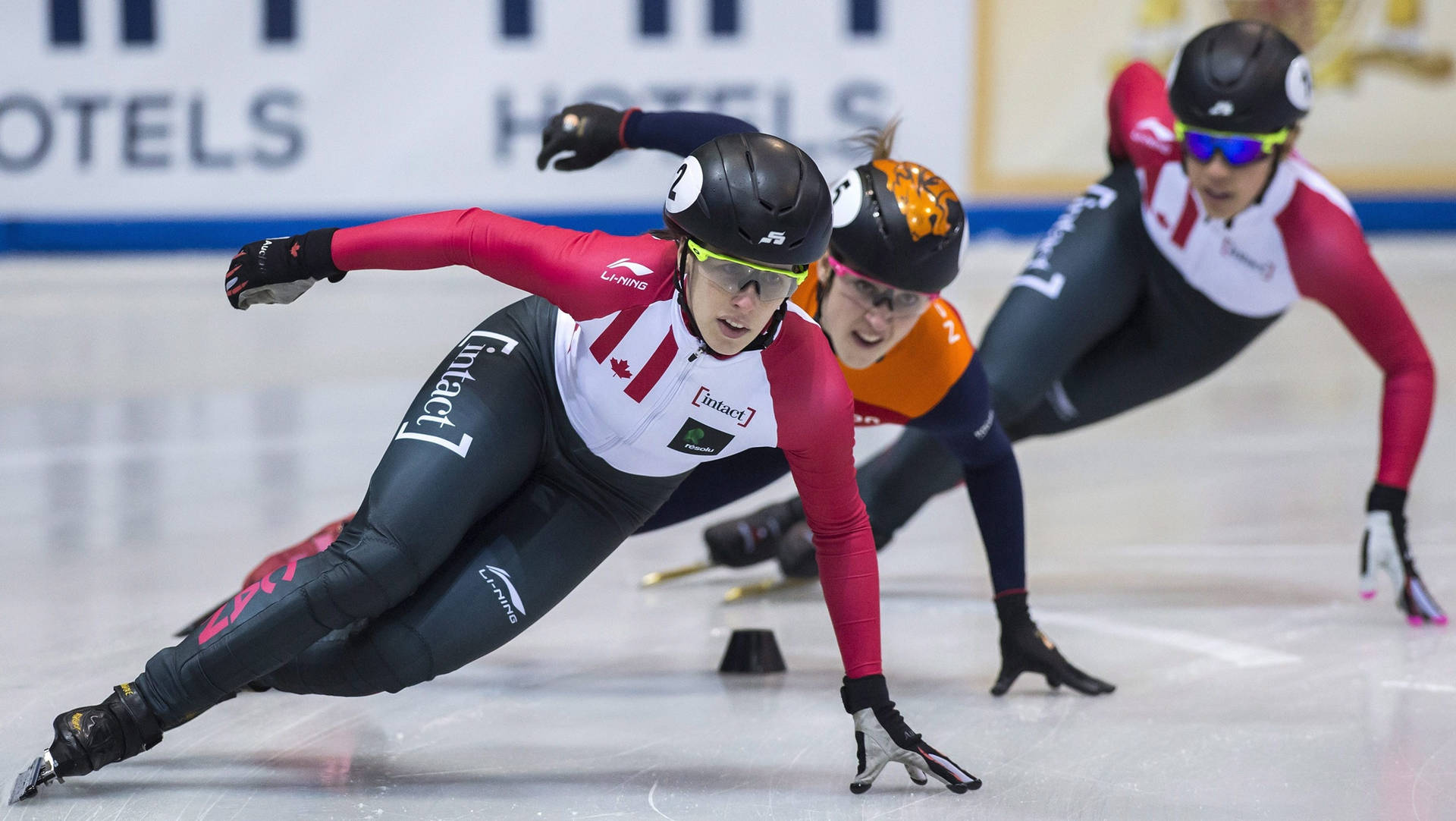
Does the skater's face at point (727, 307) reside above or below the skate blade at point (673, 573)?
above

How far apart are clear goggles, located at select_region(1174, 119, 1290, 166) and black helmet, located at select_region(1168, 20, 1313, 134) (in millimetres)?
26

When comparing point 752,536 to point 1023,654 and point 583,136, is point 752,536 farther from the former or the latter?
point 583,136

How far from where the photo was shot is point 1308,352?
27.4 ft

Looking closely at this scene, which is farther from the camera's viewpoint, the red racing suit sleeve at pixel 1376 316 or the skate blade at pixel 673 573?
the skate blade at pixel 673 573

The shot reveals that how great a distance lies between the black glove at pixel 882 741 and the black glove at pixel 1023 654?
0.69m

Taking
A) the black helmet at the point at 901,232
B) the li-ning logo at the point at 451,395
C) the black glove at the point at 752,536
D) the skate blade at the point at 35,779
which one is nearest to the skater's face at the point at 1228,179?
the black helmet at the point at 901,232

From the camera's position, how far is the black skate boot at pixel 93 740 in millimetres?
2715

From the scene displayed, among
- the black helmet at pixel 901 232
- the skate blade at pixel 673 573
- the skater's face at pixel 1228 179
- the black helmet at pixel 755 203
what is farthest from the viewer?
the skate blade at pixel 673 573

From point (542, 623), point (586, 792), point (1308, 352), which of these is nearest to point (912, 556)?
point (542, 623)

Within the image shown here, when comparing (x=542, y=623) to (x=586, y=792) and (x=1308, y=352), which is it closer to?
(x=586, y=792)

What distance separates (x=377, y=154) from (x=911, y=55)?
3566 millimetres

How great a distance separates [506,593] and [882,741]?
77cm

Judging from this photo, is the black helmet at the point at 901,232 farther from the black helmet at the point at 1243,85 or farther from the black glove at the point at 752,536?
the black glove at the point at 752,536

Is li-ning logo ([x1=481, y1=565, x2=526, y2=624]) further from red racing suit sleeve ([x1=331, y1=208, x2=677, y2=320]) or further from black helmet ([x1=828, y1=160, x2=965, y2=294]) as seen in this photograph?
black helmet ([x1=828, y1=160, x2=965, y2=294])
